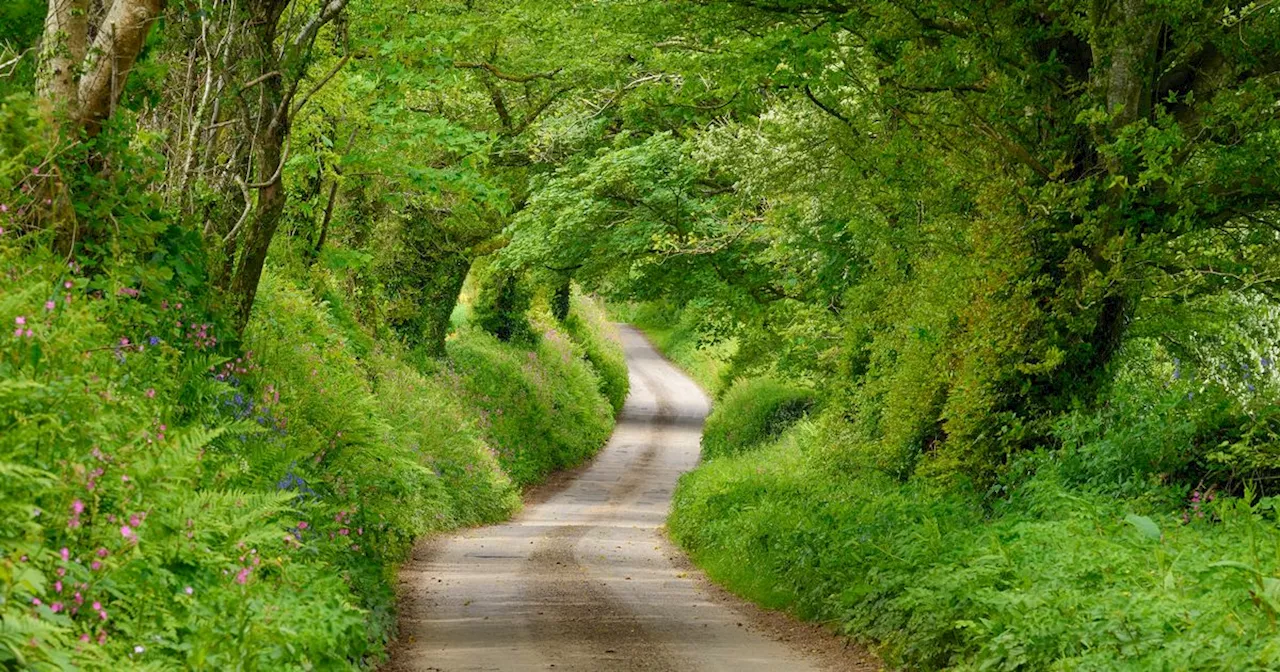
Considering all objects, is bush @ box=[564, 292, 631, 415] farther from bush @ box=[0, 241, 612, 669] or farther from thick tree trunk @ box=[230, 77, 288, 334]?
thick tree trunk @ box=[230, 77, 288, 334]

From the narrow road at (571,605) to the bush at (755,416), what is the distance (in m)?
5.21

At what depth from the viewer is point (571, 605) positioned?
49.6ft

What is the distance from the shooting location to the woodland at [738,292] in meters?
6.87

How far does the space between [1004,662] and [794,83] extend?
973 centimetres

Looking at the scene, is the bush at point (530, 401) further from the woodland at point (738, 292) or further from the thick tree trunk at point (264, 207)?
the thick tree trunk at point (264, 207)

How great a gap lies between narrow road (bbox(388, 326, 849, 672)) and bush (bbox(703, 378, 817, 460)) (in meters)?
5.21

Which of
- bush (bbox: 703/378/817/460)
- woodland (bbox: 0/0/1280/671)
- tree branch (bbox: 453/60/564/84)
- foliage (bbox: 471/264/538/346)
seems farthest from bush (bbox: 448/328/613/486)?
tree branch (bbox: 453/60/564/84)

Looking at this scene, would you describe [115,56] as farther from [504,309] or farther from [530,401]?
[504,309]

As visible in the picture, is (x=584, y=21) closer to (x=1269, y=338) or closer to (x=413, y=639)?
(x=413, y=639)

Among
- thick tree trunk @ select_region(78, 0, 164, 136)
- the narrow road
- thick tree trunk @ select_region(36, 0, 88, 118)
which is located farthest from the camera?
the narrow road

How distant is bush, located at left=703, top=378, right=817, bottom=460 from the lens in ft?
116

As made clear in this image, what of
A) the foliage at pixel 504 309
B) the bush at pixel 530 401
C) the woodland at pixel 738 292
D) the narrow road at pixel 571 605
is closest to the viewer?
the woodland at pixel 738 292

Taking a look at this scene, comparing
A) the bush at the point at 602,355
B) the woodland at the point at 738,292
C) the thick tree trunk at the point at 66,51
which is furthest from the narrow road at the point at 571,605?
the bush at the point at 602,355

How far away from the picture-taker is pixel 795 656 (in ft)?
40.8
